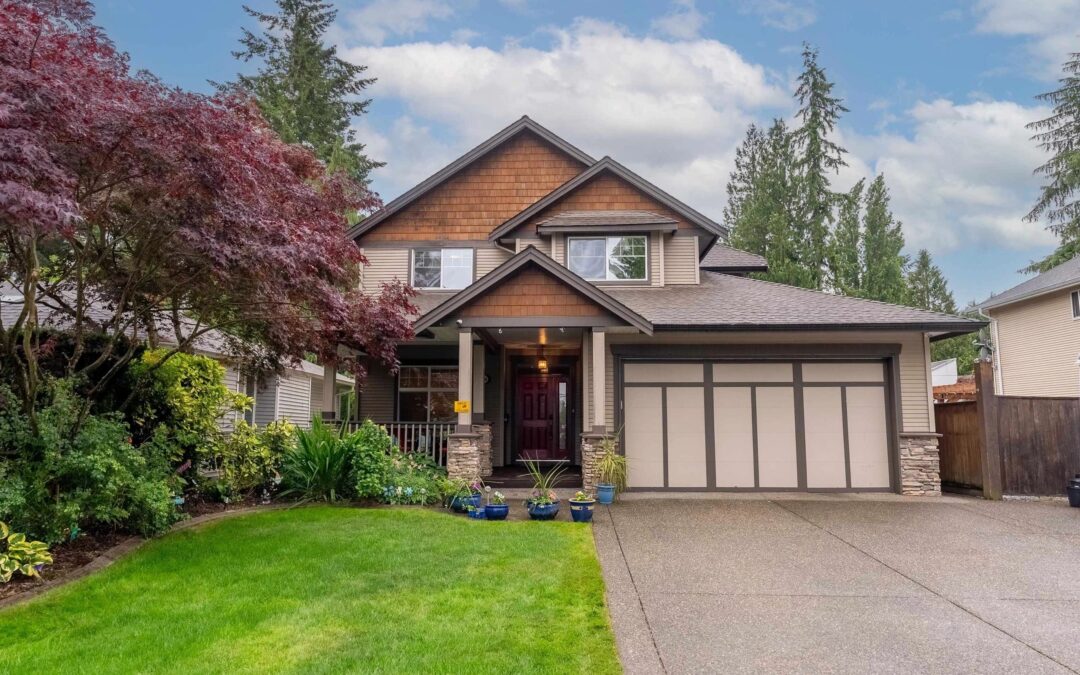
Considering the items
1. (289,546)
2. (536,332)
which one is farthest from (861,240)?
(289,546)

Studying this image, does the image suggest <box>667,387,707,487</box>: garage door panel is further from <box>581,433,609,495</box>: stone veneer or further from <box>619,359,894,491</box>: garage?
<box>581,433,609,495</box>: stone veneer

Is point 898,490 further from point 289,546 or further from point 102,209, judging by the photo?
point 102,209

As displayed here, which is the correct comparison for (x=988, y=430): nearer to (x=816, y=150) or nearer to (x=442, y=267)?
(x=442, y=267)

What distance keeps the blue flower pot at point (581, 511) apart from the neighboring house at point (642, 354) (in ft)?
6.07

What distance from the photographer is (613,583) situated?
5.18 metres

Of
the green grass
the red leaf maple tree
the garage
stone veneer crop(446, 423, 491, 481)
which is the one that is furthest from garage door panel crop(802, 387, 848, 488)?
the red leaf maple tree

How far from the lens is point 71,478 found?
5.66 metres

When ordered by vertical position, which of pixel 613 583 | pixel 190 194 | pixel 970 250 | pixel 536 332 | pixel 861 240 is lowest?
pixel 613 583

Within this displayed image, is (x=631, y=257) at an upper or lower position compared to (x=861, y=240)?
lower

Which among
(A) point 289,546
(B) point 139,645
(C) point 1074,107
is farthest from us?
(C) point 1074,107

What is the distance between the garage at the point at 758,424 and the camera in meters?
10.4

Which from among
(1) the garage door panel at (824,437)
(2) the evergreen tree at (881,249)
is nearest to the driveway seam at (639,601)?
(1) the garage door panel at (824,437)

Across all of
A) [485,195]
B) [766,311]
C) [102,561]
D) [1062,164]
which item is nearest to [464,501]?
[102,561]

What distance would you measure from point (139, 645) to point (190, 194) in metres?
3.68
